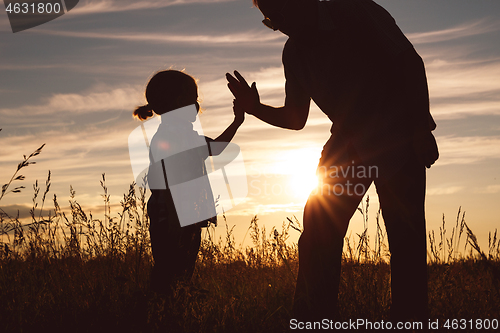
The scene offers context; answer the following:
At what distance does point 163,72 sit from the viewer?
3.36 m

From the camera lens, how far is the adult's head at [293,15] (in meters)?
2.17

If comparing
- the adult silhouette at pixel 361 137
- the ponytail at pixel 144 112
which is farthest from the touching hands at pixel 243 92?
the ponytail at pixel 144 112

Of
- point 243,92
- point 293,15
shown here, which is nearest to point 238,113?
point 243,92

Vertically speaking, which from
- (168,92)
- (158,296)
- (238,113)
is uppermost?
(168,92)

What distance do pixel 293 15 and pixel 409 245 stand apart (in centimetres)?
143

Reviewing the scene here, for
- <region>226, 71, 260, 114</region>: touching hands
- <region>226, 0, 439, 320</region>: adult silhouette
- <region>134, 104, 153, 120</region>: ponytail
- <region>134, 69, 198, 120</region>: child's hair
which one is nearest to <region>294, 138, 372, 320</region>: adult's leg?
<region>226, 0, 439, 320</region>: adult silhouette

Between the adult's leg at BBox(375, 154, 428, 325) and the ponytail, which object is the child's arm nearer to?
the ponytail

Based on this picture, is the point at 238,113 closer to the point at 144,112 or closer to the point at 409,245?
the point at 144,112

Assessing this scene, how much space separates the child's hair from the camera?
323cm

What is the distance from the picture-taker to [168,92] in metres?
3.25

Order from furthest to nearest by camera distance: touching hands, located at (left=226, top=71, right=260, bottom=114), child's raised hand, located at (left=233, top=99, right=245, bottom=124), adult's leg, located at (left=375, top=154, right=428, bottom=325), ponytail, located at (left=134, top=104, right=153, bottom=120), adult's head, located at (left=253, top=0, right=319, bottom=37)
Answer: ponytail, located at (left=134, top=104, right=153, bottom=120)
child's raised hand, located at (left=233, top=99, right=245, bottom=124)
touching hands, located at (left=226, top=71, right=260, bottom=114)
adult's head, located at (left=253, top=0, right=319, bottom=37)
adult's leg, located at (left=375, top=154, right=428, bottom=325)

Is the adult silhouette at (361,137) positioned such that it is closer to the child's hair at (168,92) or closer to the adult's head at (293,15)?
the adult's head at (293,15)

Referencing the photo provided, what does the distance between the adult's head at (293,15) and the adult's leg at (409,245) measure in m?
0.97

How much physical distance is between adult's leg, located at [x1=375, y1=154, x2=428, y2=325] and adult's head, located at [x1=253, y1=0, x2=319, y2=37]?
97cm
